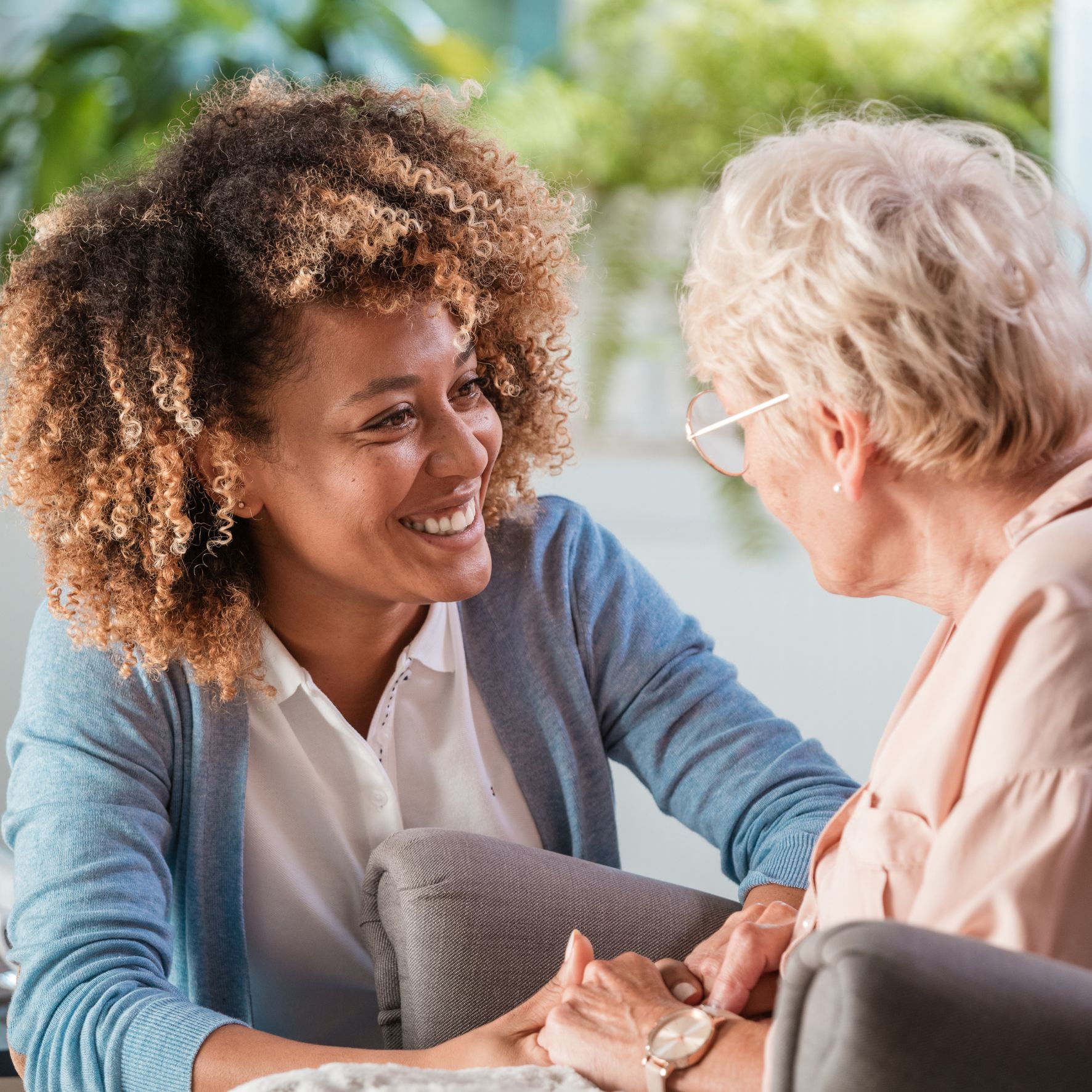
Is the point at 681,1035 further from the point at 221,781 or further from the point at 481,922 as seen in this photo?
the point at 221,781

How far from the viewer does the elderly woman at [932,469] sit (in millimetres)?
874

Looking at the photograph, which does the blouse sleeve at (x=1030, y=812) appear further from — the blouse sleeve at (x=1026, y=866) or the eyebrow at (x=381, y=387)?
the eyebrow at (x=381, y=387)

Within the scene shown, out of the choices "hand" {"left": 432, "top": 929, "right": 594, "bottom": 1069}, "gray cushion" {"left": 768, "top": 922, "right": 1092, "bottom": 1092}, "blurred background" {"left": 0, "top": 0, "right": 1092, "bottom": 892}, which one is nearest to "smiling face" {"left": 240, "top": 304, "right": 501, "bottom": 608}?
"hand" {"left": 432, "top": 929, "right": 594, "bottom": 1069}

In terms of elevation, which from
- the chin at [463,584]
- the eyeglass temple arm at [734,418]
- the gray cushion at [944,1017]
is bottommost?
the gray cushion at [944,1017]

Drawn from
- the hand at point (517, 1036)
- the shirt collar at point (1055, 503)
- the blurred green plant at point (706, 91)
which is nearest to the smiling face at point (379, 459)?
the hand at point (517, 1036)

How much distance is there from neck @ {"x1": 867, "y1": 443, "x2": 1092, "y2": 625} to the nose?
0.56 m

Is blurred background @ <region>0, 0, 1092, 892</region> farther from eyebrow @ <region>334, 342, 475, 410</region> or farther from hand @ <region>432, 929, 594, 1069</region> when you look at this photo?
hand @ <region>432, 929, 594, 1069</region>

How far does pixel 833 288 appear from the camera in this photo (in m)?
0.98

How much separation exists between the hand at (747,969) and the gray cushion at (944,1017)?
416 millimetres

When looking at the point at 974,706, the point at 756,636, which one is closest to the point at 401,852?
the point at 974,706

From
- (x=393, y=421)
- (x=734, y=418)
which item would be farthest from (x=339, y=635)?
(x=734, y=418)

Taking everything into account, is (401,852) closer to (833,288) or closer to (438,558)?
(438,558)

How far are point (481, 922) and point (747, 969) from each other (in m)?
0.29

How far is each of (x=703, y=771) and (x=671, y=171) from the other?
164 centimetres
